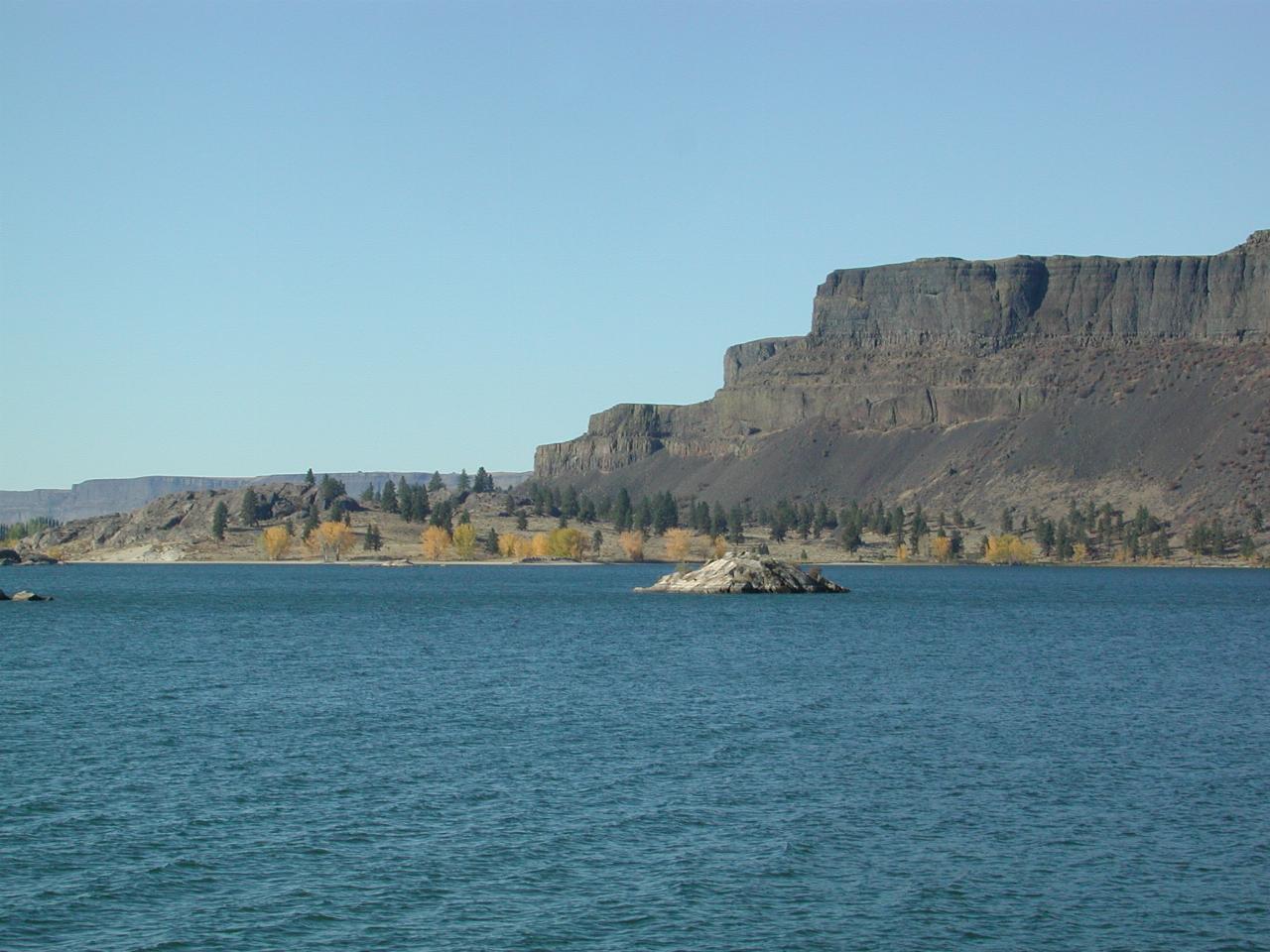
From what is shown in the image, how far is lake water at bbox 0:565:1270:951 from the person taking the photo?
32.2m

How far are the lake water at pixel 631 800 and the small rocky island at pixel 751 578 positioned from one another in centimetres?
6479

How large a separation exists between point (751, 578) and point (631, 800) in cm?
11344

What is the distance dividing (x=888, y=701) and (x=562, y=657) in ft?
83.8

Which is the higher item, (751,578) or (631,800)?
(751,578)

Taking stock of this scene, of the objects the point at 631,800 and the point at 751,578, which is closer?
the point at 631,800

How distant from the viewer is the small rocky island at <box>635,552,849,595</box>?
514 feet

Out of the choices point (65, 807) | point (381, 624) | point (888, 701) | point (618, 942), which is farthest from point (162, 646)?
point (618, 942)

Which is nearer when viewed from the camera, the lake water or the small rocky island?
the lake water

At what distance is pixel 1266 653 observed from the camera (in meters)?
94.6

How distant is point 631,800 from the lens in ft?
143

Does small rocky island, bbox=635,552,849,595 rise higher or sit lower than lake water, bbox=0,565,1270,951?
higher

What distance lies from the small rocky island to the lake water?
213 feet

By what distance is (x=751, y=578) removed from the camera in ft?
513

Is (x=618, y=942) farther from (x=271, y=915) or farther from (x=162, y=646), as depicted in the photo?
(x=162, y=646)
